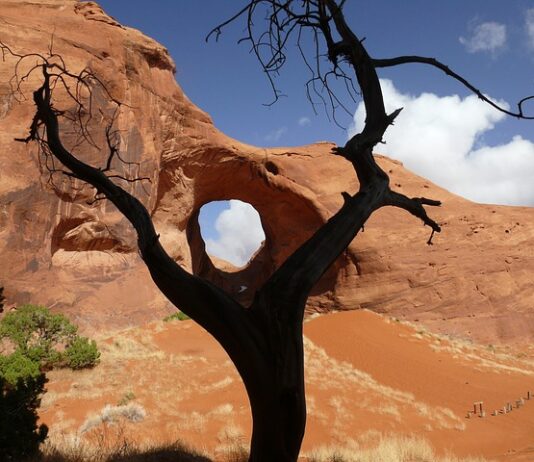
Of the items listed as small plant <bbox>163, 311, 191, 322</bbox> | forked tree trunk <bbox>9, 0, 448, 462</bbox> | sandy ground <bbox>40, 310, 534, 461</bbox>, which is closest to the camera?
forked tree trunk <bbox>9, 0, 448, 462</bbox>

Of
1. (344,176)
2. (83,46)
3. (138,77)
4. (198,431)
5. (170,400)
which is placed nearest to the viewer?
(198,431)

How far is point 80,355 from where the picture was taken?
38.0 ft

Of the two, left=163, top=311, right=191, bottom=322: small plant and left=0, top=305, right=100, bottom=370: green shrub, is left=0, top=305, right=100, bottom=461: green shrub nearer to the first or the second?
left=0, top=305, right=100, bottom=370: green shrub

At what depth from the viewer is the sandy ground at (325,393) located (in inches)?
315

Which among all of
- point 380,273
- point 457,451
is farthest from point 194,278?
point 380,273

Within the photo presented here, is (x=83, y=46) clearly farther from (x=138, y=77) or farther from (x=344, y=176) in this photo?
(x=344, y=176)

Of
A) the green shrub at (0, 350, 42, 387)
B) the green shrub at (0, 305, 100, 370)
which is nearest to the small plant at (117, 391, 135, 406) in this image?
the green shrub at (0, 350, 42, 387)

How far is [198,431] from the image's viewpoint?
25.7 feet

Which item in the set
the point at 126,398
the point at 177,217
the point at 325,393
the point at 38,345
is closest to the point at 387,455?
the point at 325,393

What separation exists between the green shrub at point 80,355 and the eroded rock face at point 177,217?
4466mm

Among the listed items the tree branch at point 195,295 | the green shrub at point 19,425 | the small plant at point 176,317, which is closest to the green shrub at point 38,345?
the green shrub at point 19,425

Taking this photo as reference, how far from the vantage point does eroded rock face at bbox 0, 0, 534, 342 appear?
52.3 ft

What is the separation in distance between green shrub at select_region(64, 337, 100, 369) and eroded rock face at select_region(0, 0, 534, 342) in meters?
4.47

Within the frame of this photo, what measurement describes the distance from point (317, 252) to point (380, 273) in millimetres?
19135
